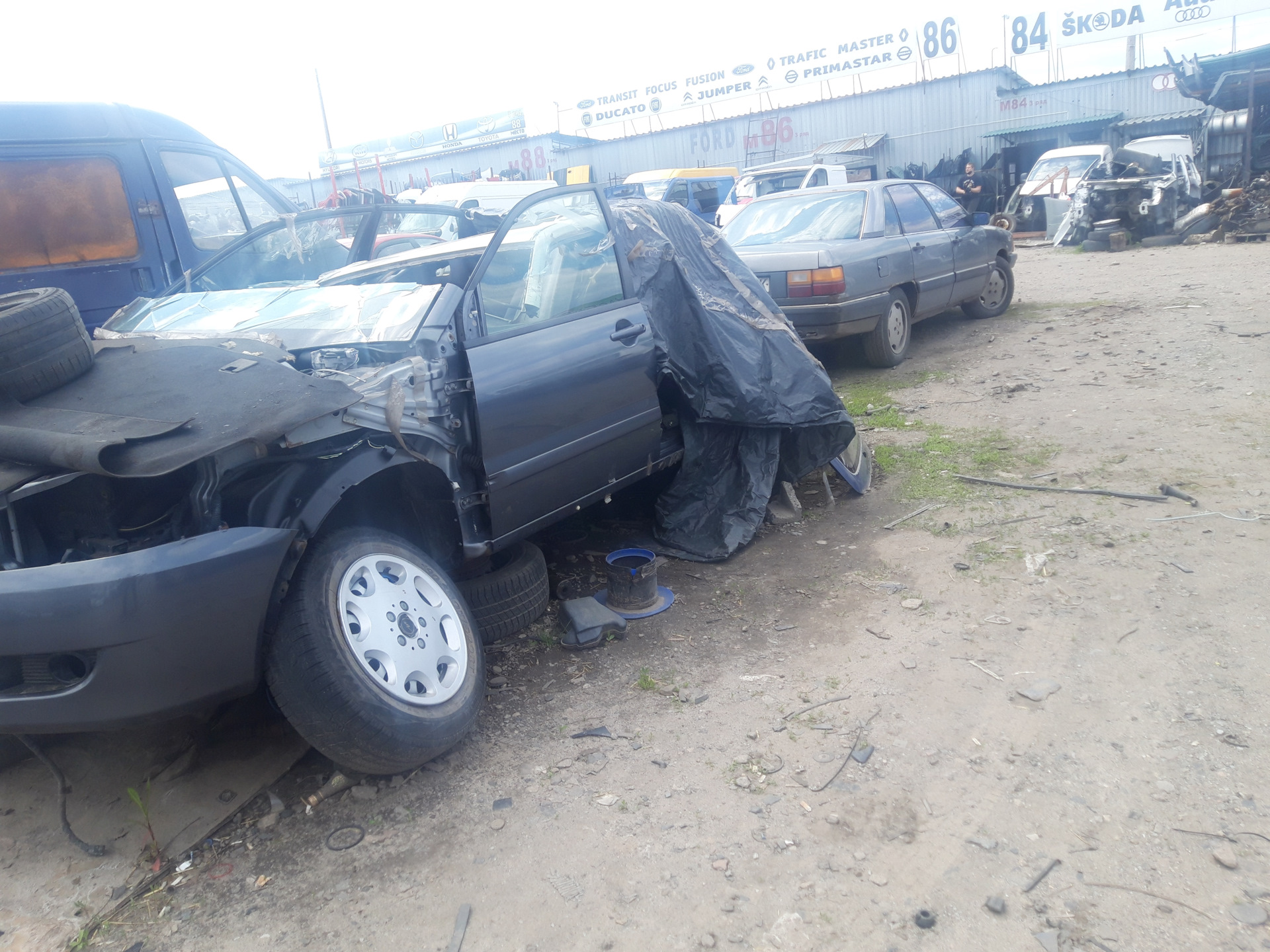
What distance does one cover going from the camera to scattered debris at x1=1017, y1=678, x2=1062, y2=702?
9.77ft

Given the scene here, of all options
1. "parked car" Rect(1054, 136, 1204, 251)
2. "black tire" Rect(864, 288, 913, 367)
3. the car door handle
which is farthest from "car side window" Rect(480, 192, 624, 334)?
"parked car" Rect(1054, 136, 1204, 251)

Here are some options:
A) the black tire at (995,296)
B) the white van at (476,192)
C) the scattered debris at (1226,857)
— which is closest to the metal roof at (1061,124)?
the white van at (476,192)

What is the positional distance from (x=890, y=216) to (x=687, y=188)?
11517 millimetres

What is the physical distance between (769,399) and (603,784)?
2328mm

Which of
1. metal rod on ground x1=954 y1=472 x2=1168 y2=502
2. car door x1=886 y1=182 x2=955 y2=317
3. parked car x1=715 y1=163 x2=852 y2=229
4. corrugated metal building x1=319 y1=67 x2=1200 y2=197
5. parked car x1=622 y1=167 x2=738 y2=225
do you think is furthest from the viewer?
corrugated metal building x1=319 y1=67 x2=1200 y2=197

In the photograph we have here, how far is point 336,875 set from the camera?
7.91 ft

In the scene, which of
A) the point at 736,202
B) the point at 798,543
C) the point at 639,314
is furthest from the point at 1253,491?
the point at 736,202

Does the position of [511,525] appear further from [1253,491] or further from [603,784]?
[1253,491]

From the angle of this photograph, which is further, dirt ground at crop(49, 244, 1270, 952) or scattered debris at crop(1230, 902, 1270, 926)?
dirt ground at crop(49, 244, 1270, 952)

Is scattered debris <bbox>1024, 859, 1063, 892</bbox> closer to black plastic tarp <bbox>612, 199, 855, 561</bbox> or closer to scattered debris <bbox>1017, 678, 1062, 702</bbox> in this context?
scattered debris <bbox>1017, 678, 1062, 702</bbox>

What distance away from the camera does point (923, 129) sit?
26.3 m

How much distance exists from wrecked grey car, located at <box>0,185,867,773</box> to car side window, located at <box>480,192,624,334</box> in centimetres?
1

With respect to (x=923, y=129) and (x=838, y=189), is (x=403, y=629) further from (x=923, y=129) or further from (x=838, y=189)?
(x=923, y=129)

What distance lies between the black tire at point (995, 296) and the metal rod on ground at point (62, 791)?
934 centimetres
